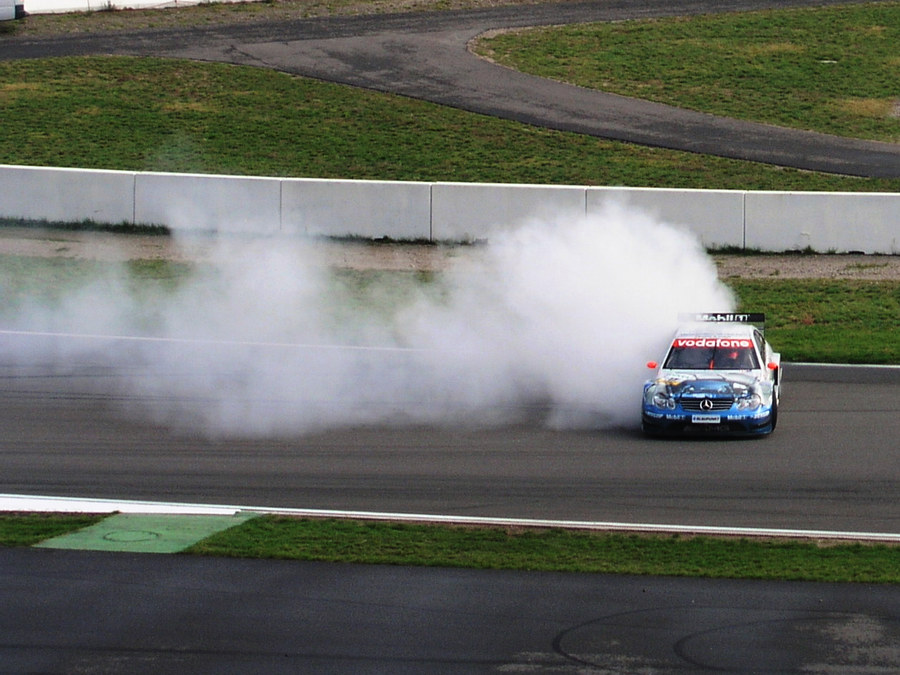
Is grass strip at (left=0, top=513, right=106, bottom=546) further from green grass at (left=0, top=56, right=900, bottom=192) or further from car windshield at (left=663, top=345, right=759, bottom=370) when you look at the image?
green grass at (left=0, top=56, right=900, bottom=192)

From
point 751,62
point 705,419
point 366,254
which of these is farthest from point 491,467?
point 751,62

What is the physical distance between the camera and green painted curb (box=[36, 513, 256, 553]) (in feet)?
38.7

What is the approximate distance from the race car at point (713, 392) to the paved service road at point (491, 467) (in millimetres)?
240

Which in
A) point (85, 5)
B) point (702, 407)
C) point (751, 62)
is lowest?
point (702, 407)

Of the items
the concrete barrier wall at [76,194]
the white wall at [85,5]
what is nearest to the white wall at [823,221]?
the concrete barrier wall at [76,194]

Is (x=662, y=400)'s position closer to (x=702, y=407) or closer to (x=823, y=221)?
(x=702, y=407)

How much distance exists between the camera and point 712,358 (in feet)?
56.0

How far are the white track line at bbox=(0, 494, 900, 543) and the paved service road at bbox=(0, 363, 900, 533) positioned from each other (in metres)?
0.22

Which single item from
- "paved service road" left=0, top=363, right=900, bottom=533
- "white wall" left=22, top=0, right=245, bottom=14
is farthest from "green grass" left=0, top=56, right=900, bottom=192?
"paved service road" left=0, top=363, right=900, bottom=533

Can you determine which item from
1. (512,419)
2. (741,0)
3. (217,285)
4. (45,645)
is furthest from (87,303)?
(741,0)

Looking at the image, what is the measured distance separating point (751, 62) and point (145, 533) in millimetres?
29077

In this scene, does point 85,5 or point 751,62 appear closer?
point 751,62

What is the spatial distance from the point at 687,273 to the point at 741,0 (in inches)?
1012

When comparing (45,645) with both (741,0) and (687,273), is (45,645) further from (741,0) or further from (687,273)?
(741,0)
